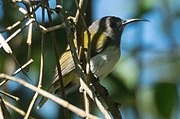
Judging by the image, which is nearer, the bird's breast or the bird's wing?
the bird's breast

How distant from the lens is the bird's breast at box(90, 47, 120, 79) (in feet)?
13.2

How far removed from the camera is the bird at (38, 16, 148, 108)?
3.87m

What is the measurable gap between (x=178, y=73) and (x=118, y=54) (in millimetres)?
658

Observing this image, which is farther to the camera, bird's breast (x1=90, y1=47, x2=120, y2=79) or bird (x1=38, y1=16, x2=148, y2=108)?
bird's breast (x1=90, y1=47, x2=120, y2=79)

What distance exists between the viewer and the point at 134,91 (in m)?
3.65

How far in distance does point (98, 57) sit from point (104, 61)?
62 millimetres

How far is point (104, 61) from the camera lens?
4266 mm

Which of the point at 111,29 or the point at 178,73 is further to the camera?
the point at 111,29

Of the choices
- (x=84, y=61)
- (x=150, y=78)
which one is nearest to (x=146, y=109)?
(x=150, y=78)

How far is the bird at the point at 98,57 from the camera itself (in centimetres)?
387

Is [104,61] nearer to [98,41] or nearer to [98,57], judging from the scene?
[98,57]

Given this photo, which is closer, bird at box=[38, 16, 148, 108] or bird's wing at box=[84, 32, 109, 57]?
bird at box=[38, 16, 148, 108]

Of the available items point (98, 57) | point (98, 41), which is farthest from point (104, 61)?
point (98, 41)

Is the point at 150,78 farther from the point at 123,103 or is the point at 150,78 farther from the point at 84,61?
the point at 84,61
